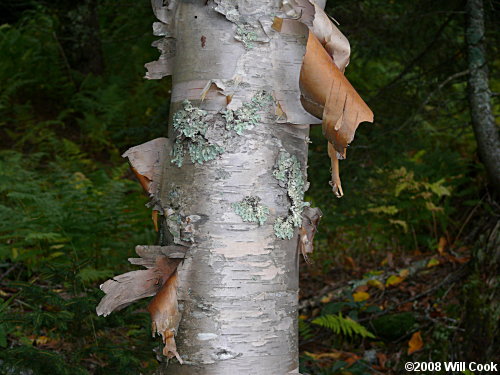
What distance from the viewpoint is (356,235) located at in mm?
5172

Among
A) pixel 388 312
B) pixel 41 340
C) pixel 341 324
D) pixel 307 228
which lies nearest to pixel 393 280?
pixel 388 312

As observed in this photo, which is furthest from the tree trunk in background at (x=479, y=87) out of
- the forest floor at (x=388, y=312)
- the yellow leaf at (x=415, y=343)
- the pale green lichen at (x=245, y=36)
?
the pale green lichen at (x=245, y=36)

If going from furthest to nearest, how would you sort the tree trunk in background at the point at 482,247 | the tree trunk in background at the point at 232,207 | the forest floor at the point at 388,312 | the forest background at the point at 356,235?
the forest floor at the point at 388,312 < the tree trunk in background at the point at 482,247 < the forest background at the point at 356,235 < the tree trunk in background at the point at 232,207

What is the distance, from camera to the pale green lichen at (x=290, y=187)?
1188mm

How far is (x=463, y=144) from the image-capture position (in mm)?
6324

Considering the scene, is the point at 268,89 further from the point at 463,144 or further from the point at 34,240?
the point at 463,144

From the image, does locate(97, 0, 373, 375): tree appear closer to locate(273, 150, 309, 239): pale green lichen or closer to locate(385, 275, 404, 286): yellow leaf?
locate(273, 150, 309, 239): pale green lichen

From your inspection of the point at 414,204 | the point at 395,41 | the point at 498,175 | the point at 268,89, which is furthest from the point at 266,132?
the point at 414,204

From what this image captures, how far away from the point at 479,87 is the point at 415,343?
162cm

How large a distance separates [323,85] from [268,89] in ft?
0.40

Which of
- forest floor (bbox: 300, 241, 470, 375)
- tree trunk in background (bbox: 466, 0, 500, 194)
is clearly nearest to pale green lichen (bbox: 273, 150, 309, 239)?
forest floor (bbox: 300, 241, 470, 375)

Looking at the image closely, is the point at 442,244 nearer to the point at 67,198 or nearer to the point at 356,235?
the point at 356,235

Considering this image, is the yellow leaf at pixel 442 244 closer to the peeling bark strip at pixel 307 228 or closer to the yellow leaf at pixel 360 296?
the yellow leaf at pixel 360 296

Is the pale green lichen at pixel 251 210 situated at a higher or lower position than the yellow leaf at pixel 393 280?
higher
